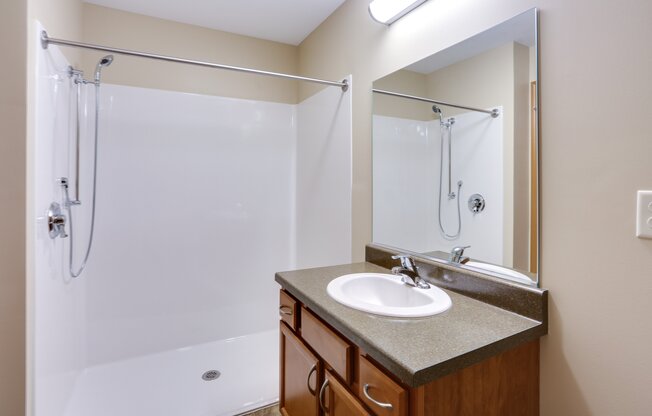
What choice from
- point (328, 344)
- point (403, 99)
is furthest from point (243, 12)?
point (328, 344)

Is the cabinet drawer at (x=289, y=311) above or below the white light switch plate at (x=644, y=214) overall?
below

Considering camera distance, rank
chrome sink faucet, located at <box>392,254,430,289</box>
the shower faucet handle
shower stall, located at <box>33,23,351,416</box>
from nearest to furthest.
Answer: chrome sink faucet, located at <box>392,254,430,289</box> → the shower faucet handle → shower stall, located at <box>33,23,351,416</box>

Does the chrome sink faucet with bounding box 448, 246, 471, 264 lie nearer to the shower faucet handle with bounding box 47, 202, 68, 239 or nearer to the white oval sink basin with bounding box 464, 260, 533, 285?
the white oval sink basin with bounding box 464, 260, 533, 285

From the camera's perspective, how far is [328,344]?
1.13 metres

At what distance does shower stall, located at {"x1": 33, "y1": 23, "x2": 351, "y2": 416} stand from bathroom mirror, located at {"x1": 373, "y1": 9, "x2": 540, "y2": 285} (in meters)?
0.40

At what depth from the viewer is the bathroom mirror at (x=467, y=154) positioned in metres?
1.11

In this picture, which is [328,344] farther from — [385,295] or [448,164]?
[448,164]

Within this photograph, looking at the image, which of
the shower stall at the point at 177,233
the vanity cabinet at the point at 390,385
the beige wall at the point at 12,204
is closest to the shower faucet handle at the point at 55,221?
the shower stall at the point at 177,233

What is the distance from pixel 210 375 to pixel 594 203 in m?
2.26

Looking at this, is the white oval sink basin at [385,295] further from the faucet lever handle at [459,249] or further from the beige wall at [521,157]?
the beige wall at [521,157]

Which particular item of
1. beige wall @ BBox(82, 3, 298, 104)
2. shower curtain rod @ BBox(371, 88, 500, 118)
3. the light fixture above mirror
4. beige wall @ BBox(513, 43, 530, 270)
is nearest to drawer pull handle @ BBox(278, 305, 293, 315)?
beige wall @ BBox(513, 43, 530, 270)

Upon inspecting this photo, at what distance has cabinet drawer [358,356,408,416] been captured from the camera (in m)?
0.81

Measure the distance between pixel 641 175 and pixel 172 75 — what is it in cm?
258

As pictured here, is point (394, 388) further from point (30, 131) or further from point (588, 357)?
point (30, 131)
